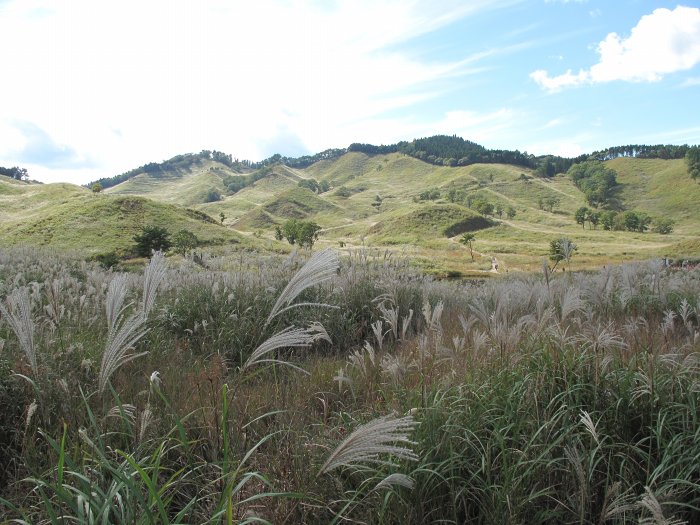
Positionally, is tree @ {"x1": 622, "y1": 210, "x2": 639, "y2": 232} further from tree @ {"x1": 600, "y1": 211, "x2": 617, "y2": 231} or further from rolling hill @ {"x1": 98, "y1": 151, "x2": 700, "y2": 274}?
rolling hill @ {"x1": 98, "y1": 151, "x2": 700, "y2": 274}

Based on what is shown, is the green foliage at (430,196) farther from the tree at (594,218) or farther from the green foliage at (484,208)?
the tree at (594,218)

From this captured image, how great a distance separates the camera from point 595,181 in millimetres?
140375

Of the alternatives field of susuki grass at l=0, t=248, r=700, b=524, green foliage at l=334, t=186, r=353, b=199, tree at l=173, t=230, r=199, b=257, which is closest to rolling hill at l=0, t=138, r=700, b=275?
green foliage at l=334, t=186, r=353, b=199

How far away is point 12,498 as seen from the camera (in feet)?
6.83

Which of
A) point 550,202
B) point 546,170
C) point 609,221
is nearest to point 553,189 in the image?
point 550,202

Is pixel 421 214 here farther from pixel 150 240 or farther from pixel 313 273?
pixel 313 273

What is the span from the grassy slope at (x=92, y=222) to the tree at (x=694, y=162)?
13541 centimetres

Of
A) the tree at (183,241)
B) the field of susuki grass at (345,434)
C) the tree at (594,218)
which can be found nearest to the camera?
the field of susuki grass at (345,434)

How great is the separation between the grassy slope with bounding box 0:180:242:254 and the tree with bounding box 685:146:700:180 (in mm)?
135411

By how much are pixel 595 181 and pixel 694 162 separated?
2542cm

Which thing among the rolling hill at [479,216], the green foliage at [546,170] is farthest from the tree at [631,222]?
the green foliage at [546,170]

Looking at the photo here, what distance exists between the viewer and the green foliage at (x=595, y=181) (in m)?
131

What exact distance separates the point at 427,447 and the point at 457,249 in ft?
238

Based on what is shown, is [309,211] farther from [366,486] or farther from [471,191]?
[366,486]
